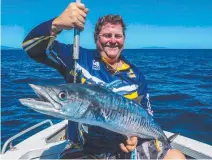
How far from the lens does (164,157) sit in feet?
12.7

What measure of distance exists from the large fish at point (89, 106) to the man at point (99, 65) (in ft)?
1.28

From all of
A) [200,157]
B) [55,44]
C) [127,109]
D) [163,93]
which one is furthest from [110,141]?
[163,93]

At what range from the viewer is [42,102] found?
2330 millimetres

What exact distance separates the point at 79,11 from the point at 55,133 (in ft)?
10.9

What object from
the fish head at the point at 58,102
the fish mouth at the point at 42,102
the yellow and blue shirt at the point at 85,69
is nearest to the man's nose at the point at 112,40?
the yellow and blue shirt at the point at 85,69

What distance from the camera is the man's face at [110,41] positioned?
3.75 m

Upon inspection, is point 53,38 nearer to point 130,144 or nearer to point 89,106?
point 89,106

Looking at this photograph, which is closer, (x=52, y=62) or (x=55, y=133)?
(x=52, y=62)

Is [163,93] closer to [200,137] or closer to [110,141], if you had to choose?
[200,137]

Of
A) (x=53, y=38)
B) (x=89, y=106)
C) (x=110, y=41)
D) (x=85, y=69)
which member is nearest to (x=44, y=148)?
(x=85, y=69)

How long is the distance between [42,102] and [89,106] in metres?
0.40

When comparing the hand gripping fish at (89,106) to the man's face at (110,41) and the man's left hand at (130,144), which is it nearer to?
the man's left hand at (130,144)

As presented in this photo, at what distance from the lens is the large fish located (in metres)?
2.36

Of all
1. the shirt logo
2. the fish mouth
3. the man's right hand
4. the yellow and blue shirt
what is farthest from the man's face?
the fish mouth
